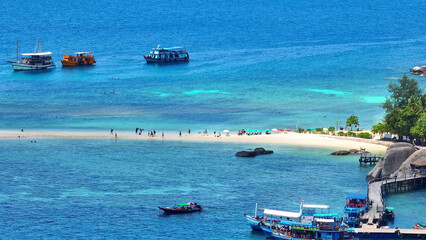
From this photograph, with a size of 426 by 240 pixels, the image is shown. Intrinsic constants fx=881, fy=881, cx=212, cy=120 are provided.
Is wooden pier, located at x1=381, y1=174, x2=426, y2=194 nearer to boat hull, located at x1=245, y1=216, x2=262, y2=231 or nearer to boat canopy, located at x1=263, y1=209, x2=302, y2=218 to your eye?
boat canopy, located at x1=263, y1=209, x2=302, y2=218

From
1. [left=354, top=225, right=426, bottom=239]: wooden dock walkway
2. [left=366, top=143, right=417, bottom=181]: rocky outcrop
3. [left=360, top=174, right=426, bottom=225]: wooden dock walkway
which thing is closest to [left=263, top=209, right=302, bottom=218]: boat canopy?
[left=354, top=225, right=426, bottom=239]: wooden dock walkway

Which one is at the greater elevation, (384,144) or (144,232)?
(384,144)

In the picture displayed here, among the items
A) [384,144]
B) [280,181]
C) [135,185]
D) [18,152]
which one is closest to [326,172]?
[280,181]

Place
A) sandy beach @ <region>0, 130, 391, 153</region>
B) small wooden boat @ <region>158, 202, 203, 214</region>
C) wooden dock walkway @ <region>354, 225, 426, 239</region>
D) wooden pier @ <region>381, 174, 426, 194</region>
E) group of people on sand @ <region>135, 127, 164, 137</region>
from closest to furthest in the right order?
wooden dock walkway @ <region>354, 225, 426, 239</region> < small wooden boat @ <region>158, 202, 203, 214</region> < wooden pier @ <region>381, 174, 426, 194</region> < sandy beach @ <region>0, 130, 391, 153</region> < group of people on sand @ <region>135, 127, 164, 137</region>

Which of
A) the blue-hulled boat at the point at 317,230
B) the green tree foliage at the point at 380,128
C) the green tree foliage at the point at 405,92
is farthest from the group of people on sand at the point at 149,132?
the blue-hulled boat at the point at 317,230

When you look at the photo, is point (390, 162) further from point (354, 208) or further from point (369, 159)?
point (354, 208)

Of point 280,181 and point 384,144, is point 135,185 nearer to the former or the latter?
point 280,181

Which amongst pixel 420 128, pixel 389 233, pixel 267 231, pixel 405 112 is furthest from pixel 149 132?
pixel 389 233
